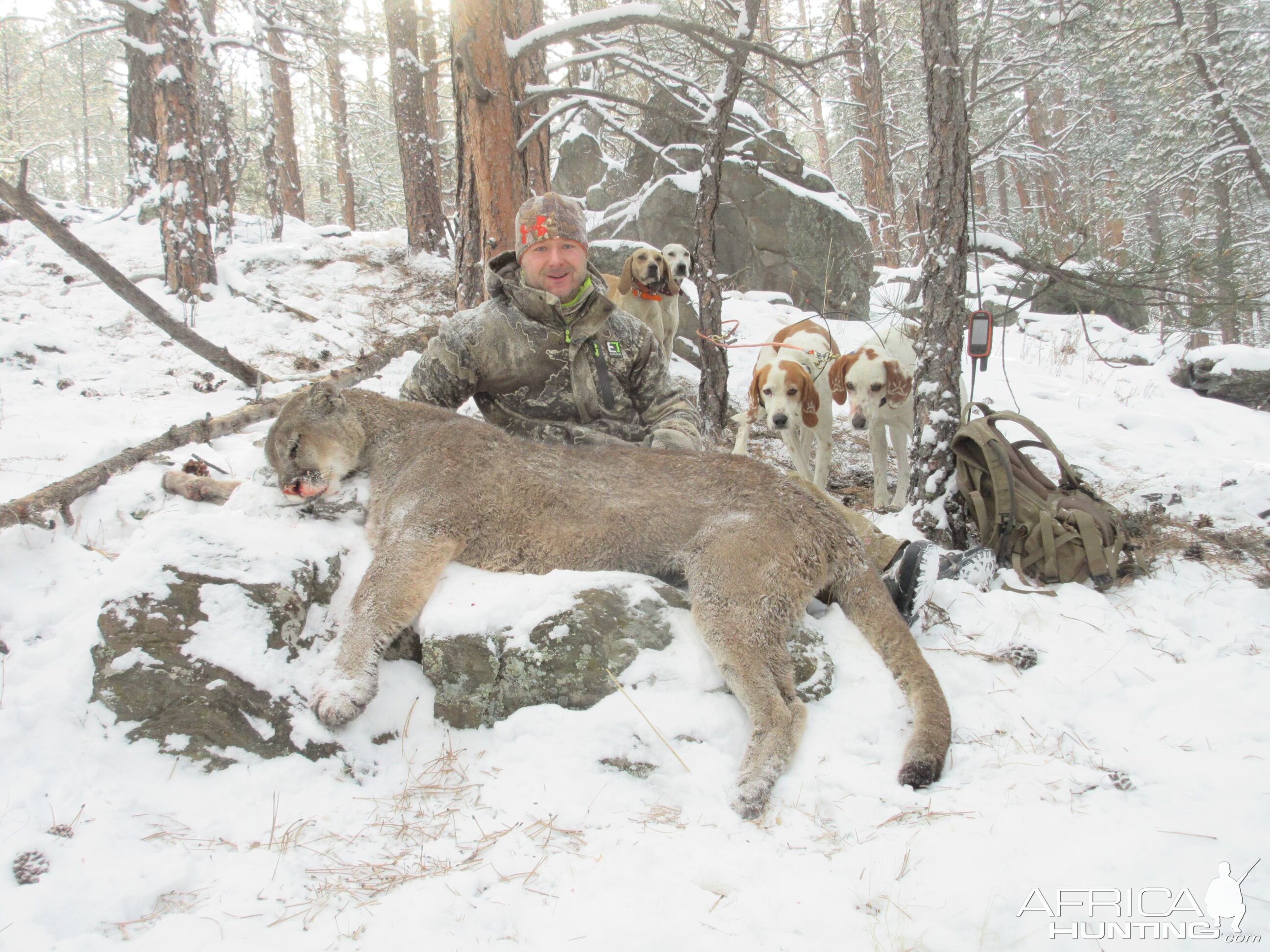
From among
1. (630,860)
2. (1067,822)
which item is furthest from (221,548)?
(1067,822)

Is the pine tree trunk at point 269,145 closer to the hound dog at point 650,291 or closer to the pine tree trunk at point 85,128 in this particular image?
the hound dog at point 650,291

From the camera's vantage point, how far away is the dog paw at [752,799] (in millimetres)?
2613

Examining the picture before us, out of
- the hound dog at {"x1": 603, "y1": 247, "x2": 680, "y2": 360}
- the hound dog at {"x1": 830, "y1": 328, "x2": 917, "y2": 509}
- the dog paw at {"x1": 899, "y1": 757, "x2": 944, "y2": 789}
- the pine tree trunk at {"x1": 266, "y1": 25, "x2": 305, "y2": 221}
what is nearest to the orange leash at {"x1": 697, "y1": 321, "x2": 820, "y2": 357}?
the hound dog at {"x1": 830, "y1": 328, "x2": 917, "y2": 509}

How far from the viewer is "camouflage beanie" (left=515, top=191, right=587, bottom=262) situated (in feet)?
15.2

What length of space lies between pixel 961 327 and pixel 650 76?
12.4 ft

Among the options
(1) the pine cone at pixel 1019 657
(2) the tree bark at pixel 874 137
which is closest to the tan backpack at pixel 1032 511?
(1) the pine cone at pixel 1019 657

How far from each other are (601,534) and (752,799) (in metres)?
1.53

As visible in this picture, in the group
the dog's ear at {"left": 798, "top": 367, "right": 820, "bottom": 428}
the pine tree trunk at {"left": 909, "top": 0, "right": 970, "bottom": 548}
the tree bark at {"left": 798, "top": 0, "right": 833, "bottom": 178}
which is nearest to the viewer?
the pine tree trunk at {"left": 909, "top": 0, "right": 970, "bottom": 548}

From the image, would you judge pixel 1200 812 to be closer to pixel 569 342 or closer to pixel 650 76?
pixel 569 342

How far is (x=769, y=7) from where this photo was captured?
25.5m

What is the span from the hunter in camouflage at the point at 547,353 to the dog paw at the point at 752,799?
2502 millimetres

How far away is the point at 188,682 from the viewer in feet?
9.26

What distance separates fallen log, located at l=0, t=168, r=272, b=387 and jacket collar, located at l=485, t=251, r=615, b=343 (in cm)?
240

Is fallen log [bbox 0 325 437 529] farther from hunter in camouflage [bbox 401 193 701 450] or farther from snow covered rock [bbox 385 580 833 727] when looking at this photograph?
snow covered rock [bbox 385 580 833 727]
